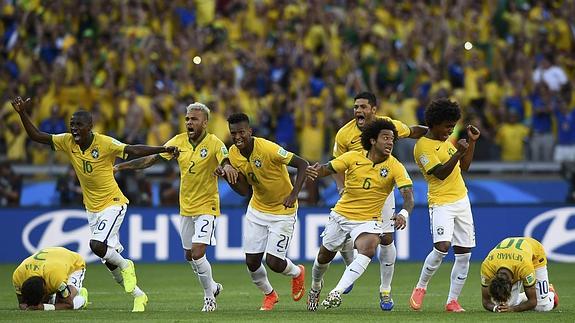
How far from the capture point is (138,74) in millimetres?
27031

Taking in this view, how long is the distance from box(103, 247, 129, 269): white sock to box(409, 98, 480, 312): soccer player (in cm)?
347

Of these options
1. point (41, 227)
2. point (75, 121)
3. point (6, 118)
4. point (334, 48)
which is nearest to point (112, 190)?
point (75, 121)

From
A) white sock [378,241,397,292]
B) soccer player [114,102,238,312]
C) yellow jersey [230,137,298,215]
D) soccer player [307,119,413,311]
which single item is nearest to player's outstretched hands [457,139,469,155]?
soccer player [307,119,413,311]

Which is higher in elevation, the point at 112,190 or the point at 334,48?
the point at 334,48

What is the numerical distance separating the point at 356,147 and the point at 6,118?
1220 centimetres

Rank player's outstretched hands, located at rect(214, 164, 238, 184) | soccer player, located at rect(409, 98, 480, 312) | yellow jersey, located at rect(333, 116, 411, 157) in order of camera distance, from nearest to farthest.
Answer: player's outstretched hands, located at rect(214, 164, 238, 184), soccer player, located at rect(409, 98, 480, 312), yellow jersey, located at rect(333, 116, 411, 157)

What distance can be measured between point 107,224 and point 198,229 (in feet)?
3.75

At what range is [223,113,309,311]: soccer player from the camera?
48.7 ft

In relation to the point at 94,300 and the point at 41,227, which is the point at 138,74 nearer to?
the point at 41,227

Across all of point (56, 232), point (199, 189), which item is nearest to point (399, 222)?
point (199, 189)

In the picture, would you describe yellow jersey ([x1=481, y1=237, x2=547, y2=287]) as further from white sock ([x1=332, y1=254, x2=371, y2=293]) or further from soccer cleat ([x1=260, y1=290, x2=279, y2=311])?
Answer: soccer cleat ([x1=260, y1=290, x2=279, y2=311])

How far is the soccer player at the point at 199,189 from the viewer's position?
14.8 meters

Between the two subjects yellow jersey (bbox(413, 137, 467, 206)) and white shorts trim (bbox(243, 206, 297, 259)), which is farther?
white shorts trim (bbox(243, 206, 297, 259))

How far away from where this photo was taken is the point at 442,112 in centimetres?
1443
